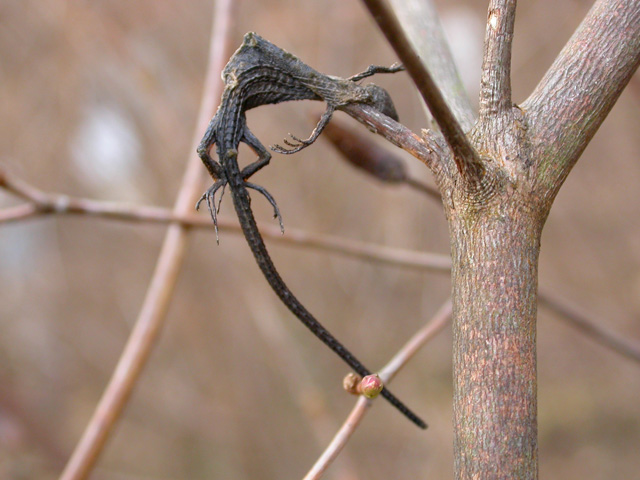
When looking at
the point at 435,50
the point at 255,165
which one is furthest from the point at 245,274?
the point at 255,165

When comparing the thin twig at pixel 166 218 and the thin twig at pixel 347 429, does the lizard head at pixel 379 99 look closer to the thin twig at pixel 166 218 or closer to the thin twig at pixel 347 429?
the thin twig at pixel 347 429

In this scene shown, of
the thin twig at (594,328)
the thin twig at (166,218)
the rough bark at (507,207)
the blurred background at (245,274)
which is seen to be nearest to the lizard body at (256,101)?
the rough bark at (507,207)

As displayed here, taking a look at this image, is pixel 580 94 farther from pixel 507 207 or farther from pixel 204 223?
pixel 204 223

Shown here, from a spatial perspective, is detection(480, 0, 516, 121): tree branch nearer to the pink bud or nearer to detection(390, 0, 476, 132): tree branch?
detection(390, 0, 476, 132): tree branch

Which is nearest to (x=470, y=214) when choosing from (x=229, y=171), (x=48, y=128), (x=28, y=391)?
(x=229, y=171)

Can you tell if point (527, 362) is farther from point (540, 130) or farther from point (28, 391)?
point (28, 391)

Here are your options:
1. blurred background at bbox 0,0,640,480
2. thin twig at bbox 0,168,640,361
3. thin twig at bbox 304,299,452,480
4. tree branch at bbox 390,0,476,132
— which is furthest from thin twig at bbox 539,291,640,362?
blurred background at bbox 0,0,640,480
